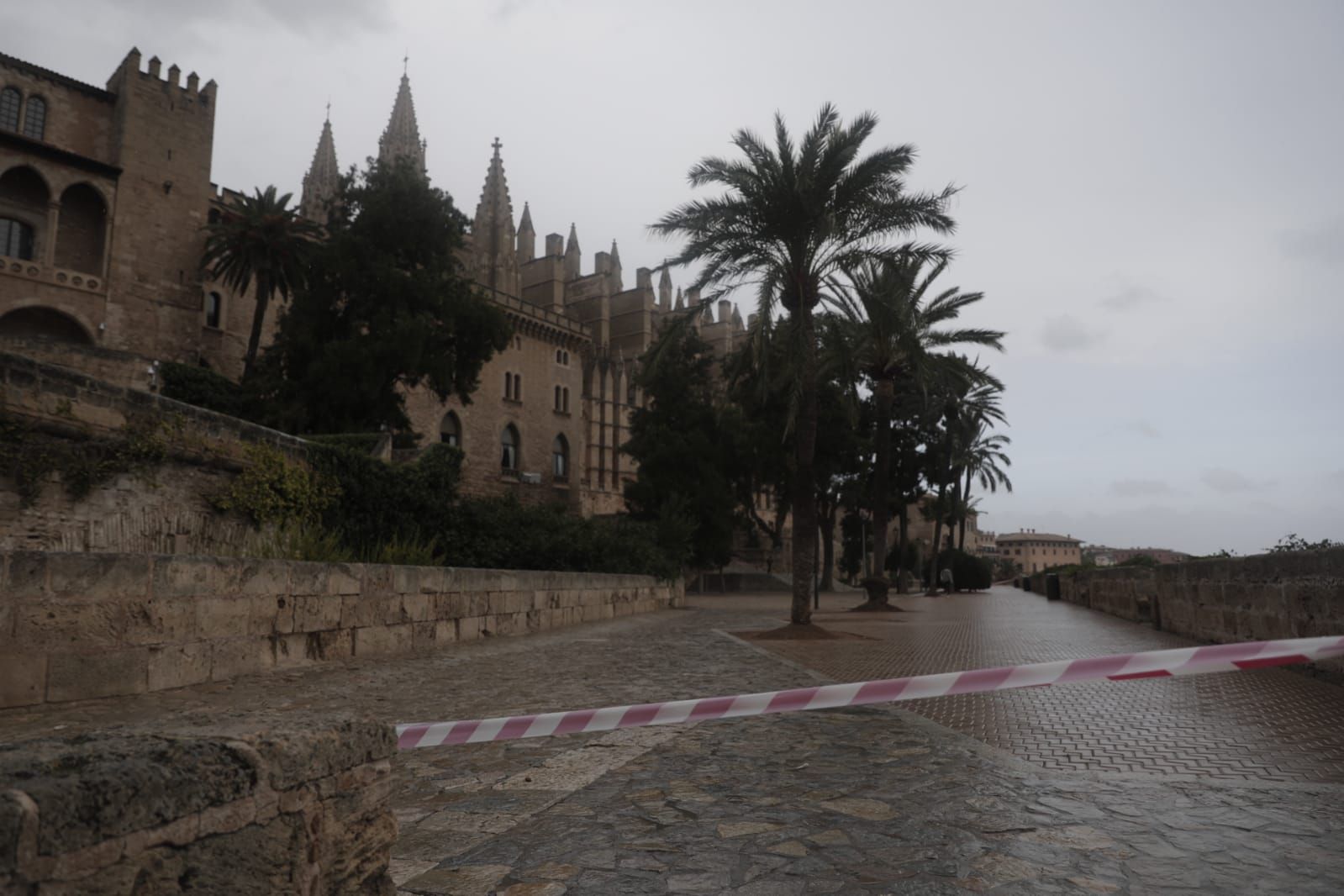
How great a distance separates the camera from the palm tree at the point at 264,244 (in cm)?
2783

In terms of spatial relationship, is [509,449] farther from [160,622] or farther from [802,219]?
[160,622]

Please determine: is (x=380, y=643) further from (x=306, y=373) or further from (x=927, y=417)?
(x=927, y=417)

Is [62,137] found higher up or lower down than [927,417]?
higher up

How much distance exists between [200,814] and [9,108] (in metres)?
36.4

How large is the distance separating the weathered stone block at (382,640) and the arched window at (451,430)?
3340 centimetres

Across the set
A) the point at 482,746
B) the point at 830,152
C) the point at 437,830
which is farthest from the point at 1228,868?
the point at 830,152

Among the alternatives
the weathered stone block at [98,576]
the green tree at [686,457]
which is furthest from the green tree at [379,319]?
the weathered stone block at [98,576]

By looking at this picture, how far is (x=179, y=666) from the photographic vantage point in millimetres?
6617

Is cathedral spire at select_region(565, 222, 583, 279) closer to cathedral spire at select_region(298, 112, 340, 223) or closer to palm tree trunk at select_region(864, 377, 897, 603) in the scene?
cathedral spire at select_region(298, 112, 340, 223)

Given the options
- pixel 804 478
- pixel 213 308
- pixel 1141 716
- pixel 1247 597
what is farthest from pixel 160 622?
pixel 213 308

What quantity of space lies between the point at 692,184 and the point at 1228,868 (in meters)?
13.0

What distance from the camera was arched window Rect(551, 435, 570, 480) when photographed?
168 feet

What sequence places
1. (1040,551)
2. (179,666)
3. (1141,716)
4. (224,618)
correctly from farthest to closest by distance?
(1040,551) → (224,618) → (179,666) → (1141,716)

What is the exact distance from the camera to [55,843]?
4.84ft
